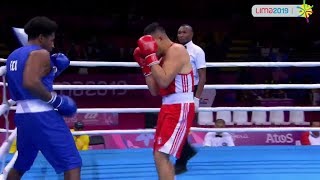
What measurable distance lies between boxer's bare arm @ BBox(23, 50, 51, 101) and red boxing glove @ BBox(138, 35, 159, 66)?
0.54 metres

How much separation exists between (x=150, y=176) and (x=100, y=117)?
4.23 metres

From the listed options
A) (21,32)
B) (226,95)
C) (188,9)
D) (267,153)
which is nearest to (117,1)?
(188,9)

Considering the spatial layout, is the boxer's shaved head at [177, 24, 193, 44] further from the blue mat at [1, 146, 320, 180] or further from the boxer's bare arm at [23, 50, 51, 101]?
the boxer's bare arm at [23, 50, 51, 101]

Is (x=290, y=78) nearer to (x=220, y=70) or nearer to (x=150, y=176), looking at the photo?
(x=220, y=70)

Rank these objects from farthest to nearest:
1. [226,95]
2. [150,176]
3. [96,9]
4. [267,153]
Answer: [96,9] → [226,95] → [267,153] → [150,176]

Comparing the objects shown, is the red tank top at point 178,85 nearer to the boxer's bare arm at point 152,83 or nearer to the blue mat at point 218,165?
the boxer's bare arm at point 152,83

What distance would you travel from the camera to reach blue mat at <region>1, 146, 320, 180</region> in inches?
147

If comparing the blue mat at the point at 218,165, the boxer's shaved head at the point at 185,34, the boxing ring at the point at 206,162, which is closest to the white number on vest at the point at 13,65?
the boxing ring at the point at 206,162

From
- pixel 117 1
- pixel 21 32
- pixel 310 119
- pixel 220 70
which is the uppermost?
pixel 117 1

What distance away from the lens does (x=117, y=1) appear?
12.4 metres

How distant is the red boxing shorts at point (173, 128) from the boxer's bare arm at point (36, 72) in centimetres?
74

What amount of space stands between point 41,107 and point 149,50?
26.3 inches

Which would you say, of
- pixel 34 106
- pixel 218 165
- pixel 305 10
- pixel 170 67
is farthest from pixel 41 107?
pixel 305 10

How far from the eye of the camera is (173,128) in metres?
2.95
